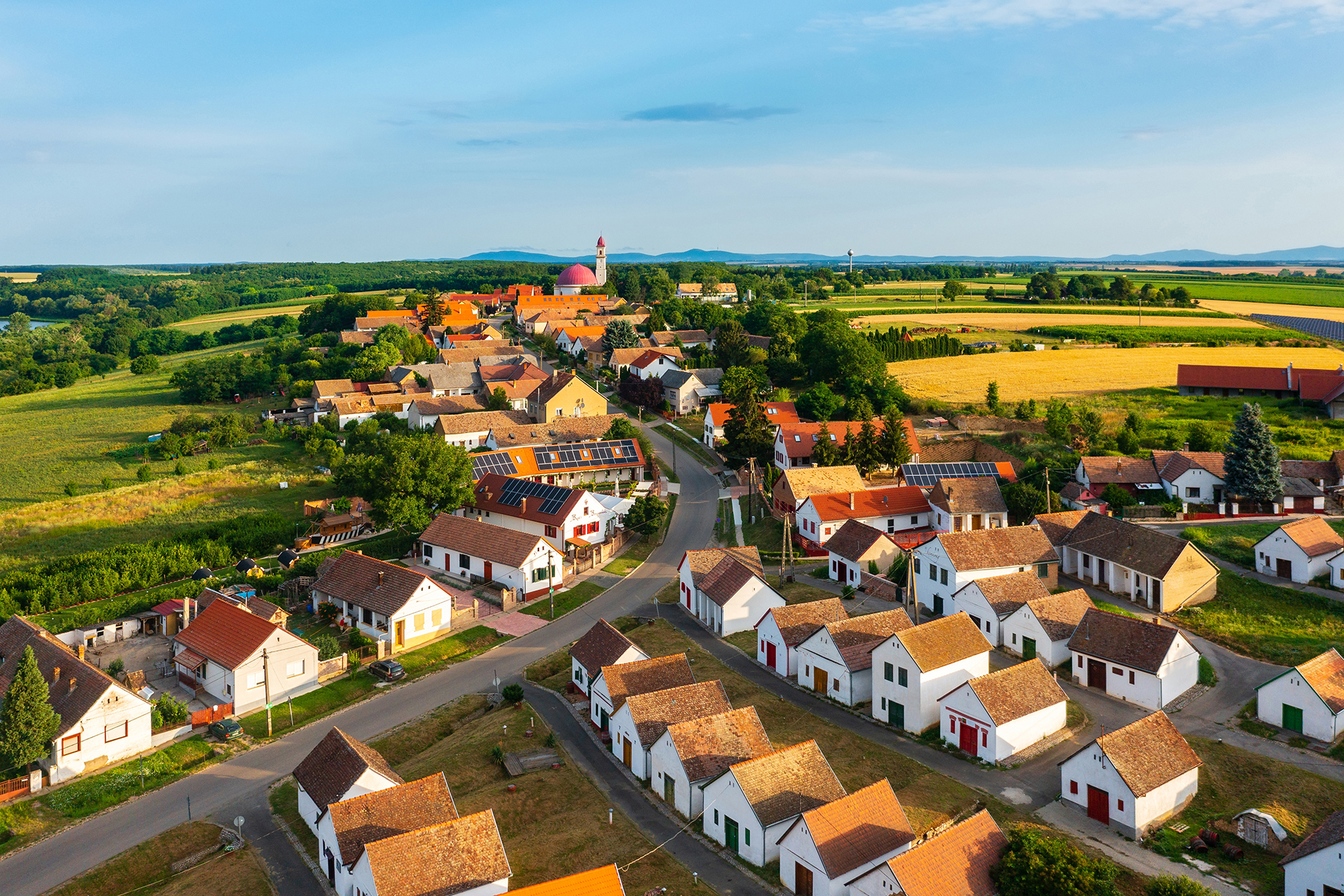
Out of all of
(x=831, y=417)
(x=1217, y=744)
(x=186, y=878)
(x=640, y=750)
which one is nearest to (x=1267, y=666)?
(x=1217, y=744)

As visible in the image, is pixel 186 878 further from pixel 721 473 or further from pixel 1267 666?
pixel 721 473

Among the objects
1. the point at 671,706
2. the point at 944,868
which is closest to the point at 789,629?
the point at 671,706

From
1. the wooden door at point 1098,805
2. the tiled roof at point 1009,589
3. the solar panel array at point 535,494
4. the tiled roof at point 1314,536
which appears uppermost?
the tiled roof at point 1314,536

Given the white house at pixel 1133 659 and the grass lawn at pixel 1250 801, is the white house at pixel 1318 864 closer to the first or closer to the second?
the grass lawn at pixel 1250 801

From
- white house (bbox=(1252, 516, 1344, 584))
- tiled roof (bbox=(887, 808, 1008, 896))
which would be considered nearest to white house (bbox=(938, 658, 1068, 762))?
tiled roof (bbox=(887, 808, 1008, 896))

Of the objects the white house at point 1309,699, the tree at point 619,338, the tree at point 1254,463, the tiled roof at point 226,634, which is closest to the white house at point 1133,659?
the white house at point 1309,699

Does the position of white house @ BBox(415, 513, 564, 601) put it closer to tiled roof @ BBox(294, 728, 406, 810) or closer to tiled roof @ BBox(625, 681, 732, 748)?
tiled roof @ BBox(625, 681, 732, 748)
